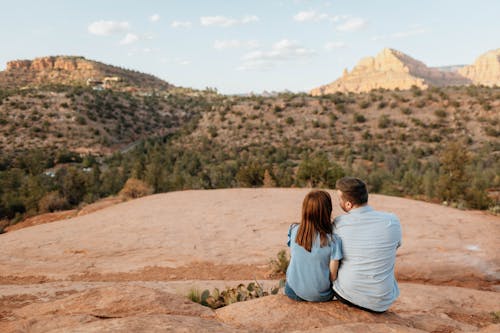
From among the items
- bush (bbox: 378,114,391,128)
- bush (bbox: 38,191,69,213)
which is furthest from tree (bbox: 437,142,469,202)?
bush (bbox: 378,114,391,128)

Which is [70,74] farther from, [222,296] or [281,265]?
[222,296]

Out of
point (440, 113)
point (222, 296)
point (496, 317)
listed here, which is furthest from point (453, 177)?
point (440, 113)

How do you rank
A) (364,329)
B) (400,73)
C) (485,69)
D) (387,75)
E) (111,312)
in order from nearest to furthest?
1. (364,329)
2. (111,312)
3. (400,73)
4. (387,75)
5. (485,69)

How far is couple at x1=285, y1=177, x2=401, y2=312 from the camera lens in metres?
3.44

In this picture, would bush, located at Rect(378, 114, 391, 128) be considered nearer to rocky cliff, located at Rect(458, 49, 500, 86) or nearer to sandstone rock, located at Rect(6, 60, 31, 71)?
sandstone rock, located at Rect(6, 60, 31, 71)

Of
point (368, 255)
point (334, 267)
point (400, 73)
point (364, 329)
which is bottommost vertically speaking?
point (364, 329)

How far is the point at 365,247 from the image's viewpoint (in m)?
3.43

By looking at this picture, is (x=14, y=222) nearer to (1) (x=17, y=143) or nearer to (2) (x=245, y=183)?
(2) (x=245, y=183)

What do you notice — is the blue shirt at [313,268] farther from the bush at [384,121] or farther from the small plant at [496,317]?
the bush at [384,121]

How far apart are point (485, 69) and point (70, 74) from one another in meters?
115

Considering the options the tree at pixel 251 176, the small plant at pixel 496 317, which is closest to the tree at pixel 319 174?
the tree at pixel 251 176

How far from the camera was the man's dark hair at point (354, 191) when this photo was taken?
11.3ft

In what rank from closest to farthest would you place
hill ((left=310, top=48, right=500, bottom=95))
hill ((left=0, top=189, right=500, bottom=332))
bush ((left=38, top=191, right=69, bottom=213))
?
hill ((left=0, top=189, right=500, bottom=332)), bush ((left=38, top=191, right=69, bottom=213)), hill ((left=310, top=48, right=500, bottom=95))

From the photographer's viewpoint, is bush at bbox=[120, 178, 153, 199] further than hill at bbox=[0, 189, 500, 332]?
Yes
